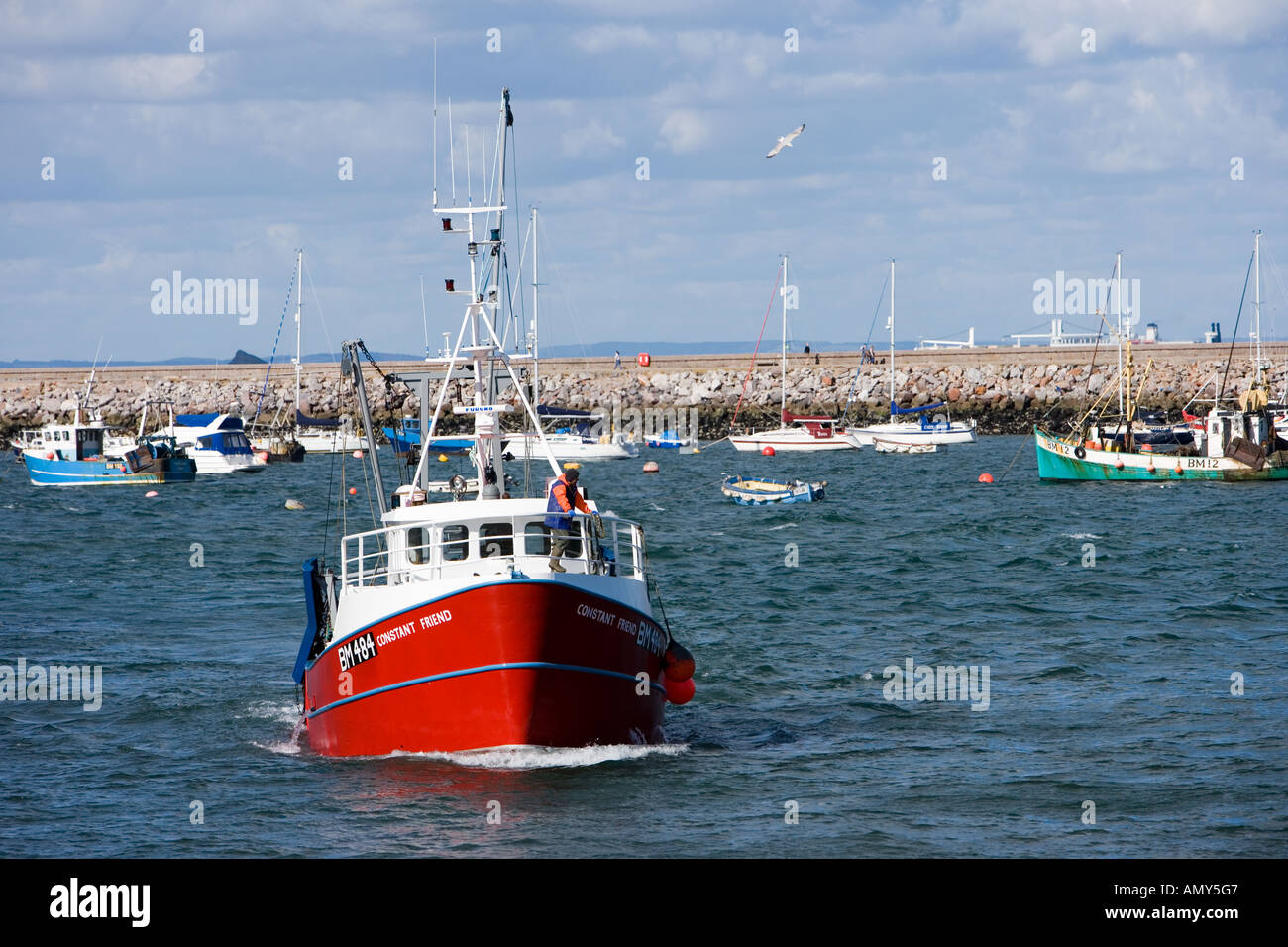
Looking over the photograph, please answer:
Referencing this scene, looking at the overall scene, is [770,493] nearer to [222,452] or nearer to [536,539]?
[222,452]

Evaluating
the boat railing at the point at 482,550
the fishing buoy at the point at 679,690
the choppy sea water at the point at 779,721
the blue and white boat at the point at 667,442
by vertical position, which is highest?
the boat railing at the point at 482,550

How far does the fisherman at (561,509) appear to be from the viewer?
17.0 metres

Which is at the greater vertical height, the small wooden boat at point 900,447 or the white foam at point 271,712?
the small wooden boat at point 900,447

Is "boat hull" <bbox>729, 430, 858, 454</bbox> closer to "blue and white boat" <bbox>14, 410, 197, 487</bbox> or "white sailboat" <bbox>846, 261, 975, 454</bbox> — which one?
"white sailboat" <bbox>846, 261, 975, 454</bbox>

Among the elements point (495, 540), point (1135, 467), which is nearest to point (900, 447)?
point (1135, 467)

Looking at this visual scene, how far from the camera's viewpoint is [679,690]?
61.8 ft

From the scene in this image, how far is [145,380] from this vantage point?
123m

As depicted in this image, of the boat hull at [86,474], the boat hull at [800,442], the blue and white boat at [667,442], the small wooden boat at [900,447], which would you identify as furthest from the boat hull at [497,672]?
the blue and white boat at [667,442]

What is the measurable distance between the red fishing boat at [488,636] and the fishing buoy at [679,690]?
0.07ft

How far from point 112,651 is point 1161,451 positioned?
48.4 m

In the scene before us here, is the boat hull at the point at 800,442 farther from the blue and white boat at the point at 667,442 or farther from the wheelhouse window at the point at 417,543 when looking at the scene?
the wheelhouse window at the point at 417,543

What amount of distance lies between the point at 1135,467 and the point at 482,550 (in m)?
50.1
